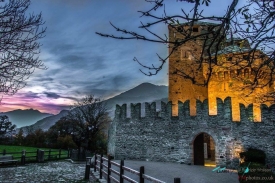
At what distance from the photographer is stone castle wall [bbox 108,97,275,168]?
16.5 metres

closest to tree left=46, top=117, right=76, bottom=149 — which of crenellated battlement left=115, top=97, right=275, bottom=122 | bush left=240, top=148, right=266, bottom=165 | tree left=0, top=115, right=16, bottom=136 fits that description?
crenellated battlement left=115, top=97, right=275, bottom=122

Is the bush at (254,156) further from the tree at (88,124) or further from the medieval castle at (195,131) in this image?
the tree at (88,124)

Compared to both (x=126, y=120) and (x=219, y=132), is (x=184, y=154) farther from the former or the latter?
(x=126, y=120)

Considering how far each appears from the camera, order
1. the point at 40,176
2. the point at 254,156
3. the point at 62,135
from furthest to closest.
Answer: the point at 62,135 → the point at 254,156 → the point at 40,176

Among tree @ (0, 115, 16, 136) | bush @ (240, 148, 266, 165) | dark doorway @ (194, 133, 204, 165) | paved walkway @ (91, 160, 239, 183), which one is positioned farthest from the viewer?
tree @ (0, 115, 16, 136)

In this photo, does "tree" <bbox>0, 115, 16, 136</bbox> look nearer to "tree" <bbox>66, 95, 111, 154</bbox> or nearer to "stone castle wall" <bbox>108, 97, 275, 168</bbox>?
"tree" <bbox>66, 95, 111, 154</bbox>

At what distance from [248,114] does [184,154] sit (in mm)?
5487

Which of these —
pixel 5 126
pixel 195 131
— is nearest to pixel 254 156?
pixel 195 131

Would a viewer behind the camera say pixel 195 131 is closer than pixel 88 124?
Yes

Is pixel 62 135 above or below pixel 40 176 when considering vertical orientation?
above

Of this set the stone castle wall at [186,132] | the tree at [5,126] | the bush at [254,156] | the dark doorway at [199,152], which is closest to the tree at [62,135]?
the stone castle wall at [186,132]

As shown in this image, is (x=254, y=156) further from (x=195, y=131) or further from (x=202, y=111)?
(x=202, y=111)

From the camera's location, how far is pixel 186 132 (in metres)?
18.7

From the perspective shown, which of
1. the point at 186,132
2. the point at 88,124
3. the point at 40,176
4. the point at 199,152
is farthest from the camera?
the point at 88,124
